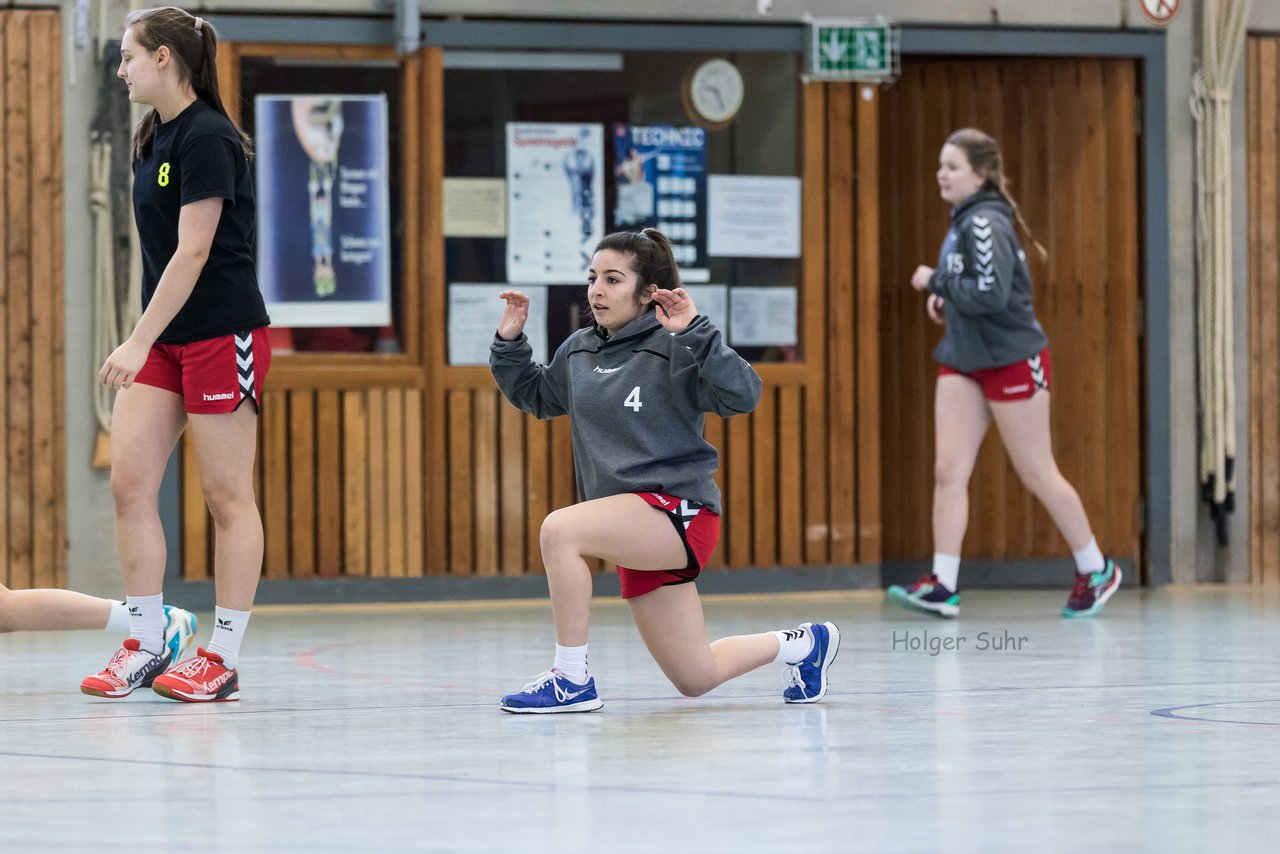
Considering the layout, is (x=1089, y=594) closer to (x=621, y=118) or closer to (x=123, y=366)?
(x=621, y=118)

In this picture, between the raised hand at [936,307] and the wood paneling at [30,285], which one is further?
the wood paneling at [30,285]

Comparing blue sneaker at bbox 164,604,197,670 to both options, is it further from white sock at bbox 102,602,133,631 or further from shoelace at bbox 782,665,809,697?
shoelace at bbox 782,665,809,697

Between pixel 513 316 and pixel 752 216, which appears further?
pixel 752 216

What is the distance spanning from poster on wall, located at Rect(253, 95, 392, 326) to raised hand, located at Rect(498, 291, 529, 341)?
334 cm

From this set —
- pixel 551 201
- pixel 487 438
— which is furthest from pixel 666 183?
pixel 487 438

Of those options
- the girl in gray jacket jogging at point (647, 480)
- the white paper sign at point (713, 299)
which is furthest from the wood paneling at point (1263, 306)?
the girl in gray jacket jogging at point (647, 480)

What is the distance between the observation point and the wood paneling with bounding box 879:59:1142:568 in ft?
28.3

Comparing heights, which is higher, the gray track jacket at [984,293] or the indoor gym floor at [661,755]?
the gray track jacket at [984,293]

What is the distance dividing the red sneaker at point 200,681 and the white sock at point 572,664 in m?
0.88

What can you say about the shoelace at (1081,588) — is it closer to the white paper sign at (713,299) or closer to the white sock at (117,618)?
the white paper sign at (713,299)

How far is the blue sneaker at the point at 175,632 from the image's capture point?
15.8 feet

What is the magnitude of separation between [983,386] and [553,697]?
10.7 feet

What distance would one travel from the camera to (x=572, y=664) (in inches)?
168

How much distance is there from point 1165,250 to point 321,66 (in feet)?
12.9
